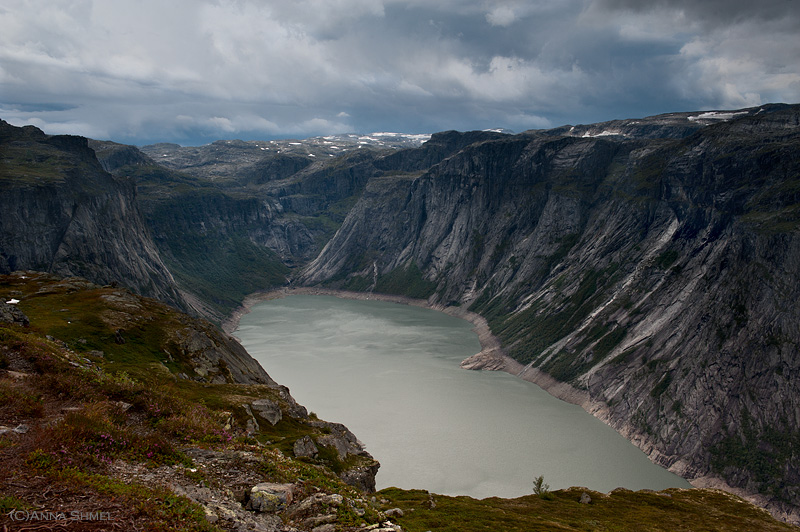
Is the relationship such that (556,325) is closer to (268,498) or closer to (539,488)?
(539,488)

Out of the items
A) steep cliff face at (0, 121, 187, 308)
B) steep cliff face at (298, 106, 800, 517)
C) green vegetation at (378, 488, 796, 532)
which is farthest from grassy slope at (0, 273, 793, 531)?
steep cliff face at (0, 121, 187, 308)

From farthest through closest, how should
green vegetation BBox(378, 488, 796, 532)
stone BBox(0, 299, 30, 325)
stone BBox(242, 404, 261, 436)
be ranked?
1. stone BBox(0, 299, 30, 325)
2. stone BBox(242, 404, 261, 436)
3. green vegetation BBox(378, 488, 796, 532)

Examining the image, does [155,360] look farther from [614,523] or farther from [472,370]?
[472,370]

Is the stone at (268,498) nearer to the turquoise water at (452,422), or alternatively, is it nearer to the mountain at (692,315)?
the turquoise water at (452,422)

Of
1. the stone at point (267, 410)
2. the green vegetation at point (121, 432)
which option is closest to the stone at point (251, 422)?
the green vegetation at point (121, 432)

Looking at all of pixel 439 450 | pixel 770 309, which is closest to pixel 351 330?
pixel 439 450

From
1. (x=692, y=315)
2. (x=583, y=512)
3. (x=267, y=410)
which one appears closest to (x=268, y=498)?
(x=267, y=410)

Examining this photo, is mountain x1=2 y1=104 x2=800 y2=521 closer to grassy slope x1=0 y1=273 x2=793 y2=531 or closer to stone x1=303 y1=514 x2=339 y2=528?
grassy slope x1=0 y1=273 x2=793 y2=531

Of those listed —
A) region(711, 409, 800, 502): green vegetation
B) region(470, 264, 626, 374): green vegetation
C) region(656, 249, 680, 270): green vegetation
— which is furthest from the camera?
region(470, 264, 626, 374): green vegetation
